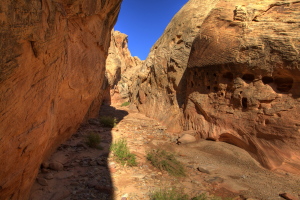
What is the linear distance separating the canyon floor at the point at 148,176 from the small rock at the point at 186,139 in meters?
0.30

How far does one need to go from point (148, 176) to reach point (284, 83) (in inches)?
140

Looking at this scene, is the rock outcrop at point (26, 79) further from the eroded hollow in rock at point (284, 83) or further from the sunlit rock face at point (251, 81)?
the eroded hollow in rock at point (284, 83)

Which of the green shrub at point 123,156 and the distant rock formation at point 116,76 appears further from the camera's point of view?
the distant rock formation at point 116,76

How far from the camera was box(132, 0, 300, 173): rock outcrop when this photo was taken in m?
4.11

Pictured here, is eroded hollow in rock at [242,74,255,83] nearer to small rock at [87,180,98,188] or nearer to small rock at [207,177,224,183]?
small rock at [207,177,224,183]

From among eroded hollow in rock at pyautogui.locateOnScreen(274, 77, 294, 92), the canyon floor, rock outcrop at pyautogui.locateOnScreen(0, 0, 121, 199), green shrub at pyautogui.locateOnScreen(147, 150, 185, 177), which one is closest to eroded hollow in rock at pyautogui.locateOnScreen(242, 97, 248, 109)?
eroded hollow in rock at pyautogui.locateOnScreen(274, 77, 294, 92)

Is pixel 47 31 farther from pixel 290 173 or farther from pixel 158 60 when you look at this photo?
pixel 158 60

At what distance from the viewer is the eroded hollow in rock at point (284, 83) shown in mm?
4340

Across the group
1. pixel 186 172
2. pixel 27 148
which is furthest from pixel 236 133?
pixel 27 148

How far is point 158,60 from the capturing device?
8797 millimetres

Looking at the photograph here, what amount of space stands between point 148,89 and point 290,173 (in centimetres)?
639

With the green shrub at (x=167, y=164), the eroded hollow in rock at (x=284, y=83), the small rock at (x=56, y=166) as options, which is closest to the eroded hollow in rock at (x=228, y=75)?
the eroded hollow in rock at (x=284, y=83)

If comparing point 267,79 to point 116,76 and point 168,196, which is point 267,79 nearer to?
point 168,196

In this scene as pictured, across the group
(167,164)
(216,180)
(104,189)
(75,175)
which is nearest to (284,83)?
A: (216,180)
